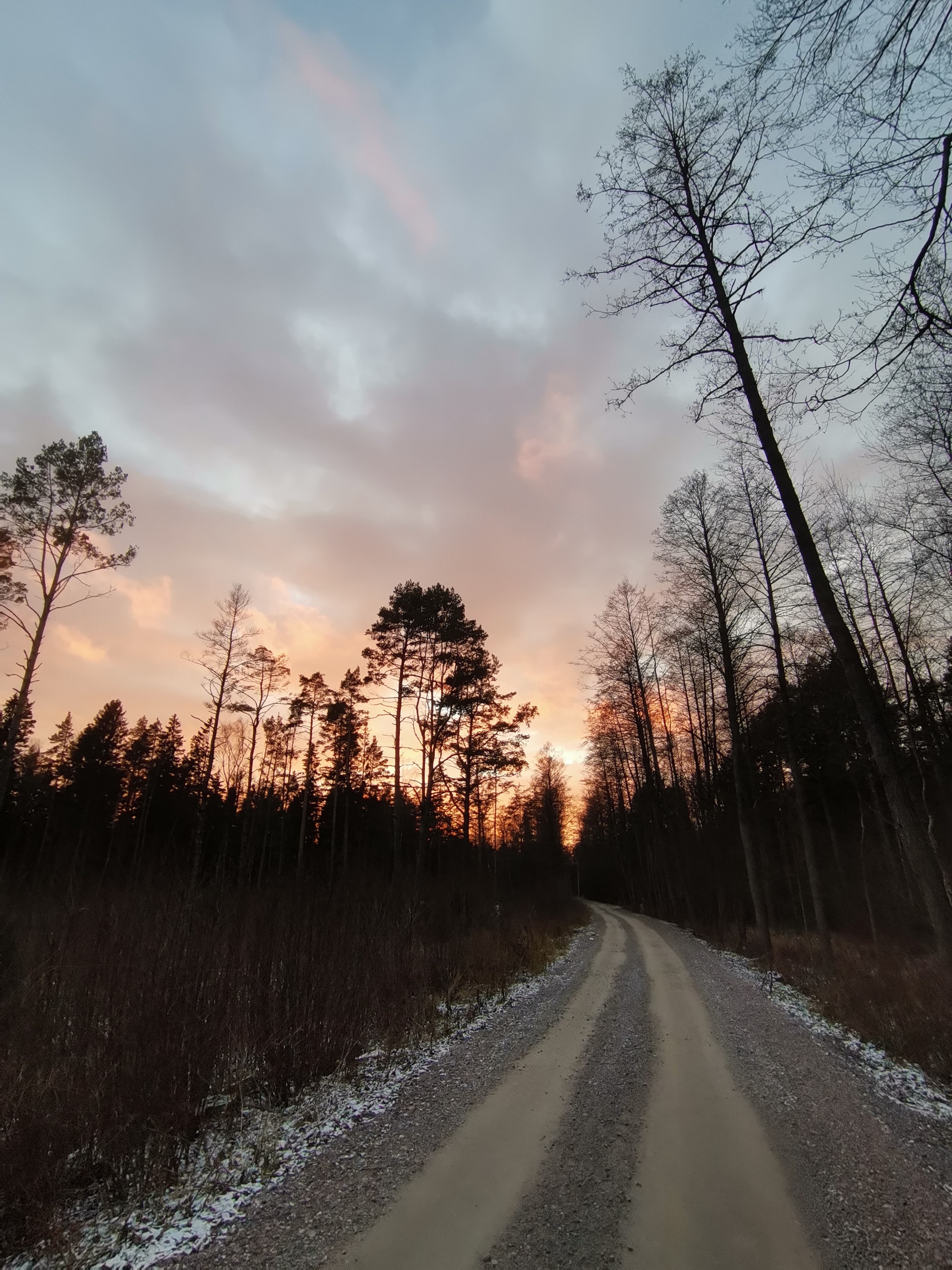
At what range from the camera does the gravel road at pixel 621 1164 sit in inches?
112

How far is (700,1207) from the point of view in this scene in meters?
3.13

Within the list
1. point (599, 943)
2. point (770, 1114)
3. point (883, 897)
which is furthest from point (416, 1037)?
point (883, 897)

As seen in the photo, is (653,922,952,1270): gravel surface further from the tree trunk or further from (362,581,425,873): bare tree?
(362,581,425,873): bare tree

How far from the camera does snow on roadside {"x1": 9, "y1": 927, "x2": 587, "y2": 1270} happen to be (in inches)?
116

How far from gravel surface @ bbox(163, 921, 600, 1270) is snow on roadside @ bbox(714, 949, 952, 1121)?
11.8 ft

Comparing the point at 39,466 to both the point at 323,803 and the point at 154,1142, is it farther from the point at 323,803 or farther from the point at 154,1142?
the point at 323,803

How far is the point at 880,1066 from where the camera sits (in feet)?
18.5

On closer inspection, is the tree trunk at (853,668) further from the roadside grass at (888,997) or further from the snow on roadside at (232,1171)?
the snow on roadside at (232,1171)

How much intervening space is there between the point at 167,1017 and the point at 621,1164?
12.3ft

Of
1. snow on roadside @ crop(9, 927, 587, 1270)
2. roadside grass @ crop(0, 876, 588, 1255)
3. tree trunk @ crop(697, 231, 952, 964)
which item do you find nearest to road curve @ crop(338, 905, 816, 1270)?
snow on roadside @ crop(9, 927, 587, 1270)

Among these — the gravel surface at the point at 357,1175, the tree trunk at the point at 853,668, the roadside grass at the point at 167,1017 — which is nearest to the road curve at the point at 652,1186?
the gravel surface at the point at 357,1175

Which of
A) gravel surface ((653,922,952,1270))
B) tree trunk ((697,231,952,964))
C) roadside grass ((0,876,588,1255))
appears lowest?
gravel surface ((653,922,952,1270))

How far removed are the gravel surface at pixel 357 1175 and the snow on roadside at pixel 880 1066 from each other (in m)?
3.59

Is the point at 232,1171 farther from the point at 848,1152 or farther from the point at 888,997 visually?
the point at 888,997
